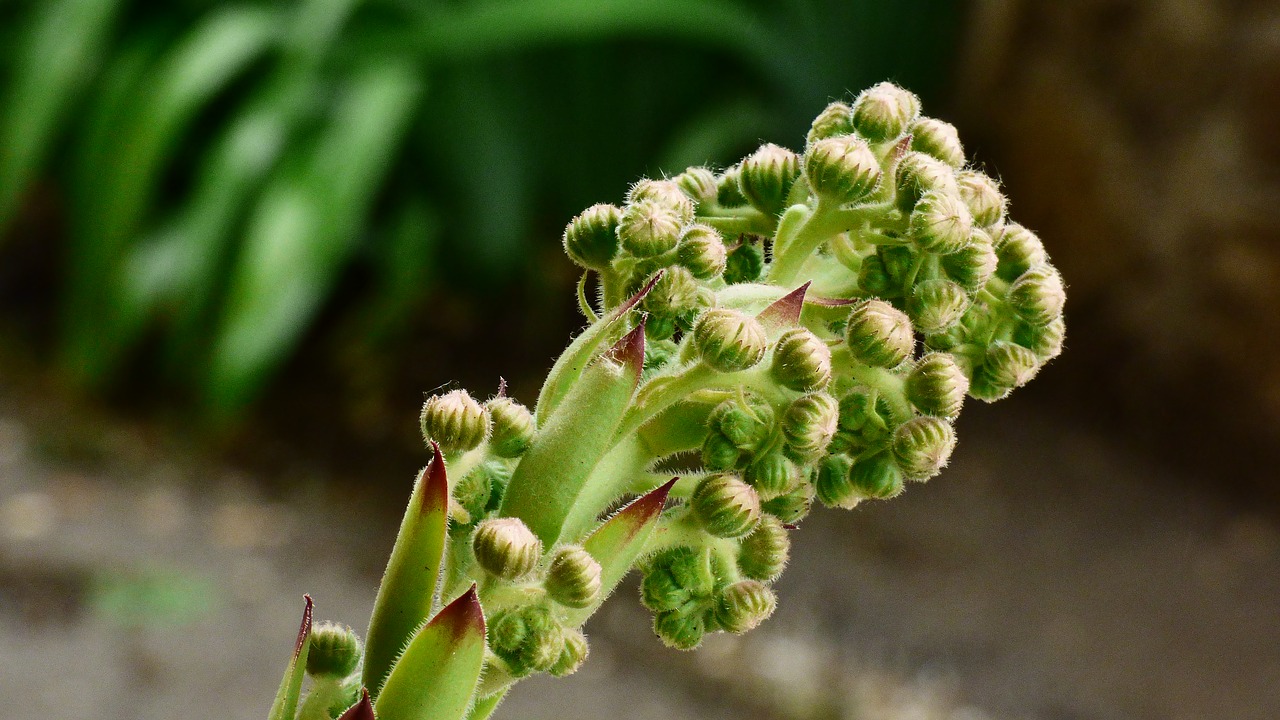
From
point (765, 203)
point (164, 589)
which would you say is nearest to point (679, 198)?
point (765, 203)

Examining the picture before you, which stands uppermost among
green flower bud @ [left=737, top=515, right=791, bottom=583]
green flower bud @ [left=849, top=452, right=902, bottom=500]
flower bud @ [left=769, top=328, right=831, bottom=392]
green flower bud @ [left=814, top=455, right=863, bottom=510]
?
flower bud @ [left=769, top=328, right=831, bottom=392]

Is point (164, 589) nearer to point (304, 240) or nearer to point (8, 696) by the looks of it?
point (8, 696)

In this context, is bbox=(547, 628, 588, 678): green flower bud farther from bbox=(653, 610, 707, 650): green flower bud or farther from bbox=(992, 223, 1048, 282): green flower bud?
bbox=(992, 223, 1048, 282): green flower bud

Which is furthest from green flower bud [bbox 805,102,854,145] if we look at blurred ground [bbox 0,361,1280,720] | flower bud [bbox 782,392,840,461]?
blurred ground [bbox 0,361,1280,720]

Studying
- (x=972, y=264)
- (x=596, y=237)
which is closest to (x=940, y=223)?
(x=972, y=264)

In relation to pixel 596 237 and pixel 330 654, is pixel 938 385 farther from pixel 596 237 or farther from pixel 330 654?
pixel 330 654

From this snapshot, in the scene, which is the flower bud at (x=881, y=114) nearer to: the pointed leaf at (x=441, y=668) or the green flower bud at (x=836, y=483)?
the green flower bud at (x=836, y=483)
